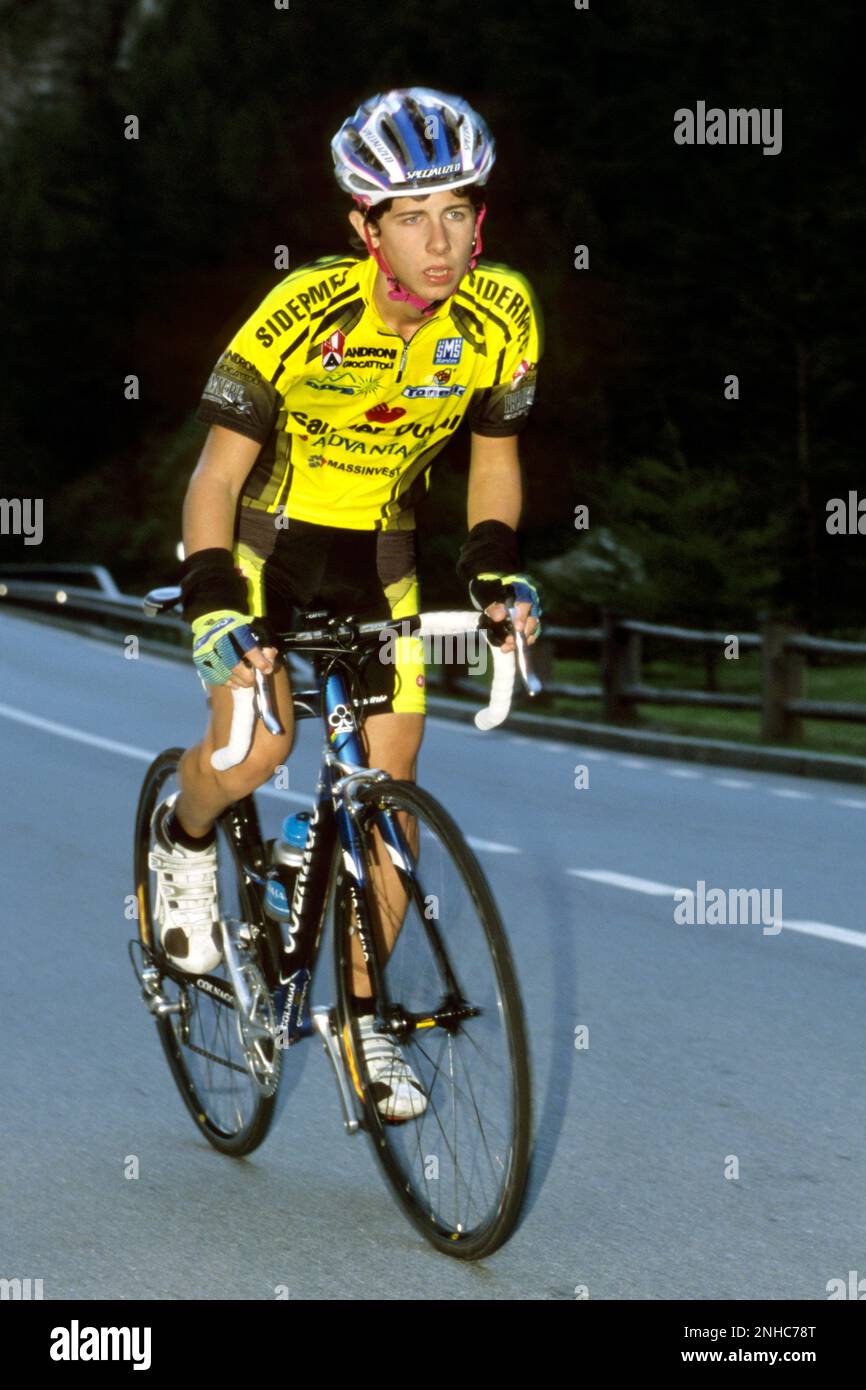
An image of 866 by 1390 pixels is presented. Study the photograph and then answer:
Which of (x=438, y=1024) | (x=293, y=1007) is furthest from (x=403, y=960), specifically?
(x=293, y=1007)

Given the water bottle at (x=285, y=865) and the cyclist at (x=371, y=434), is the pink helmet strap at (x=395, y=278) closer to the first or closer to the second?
the cyclist at (x=371, y=434)

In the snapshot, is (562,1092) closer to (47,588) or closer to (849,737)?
(849,737)

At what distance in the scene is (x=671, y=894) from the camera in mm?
9758

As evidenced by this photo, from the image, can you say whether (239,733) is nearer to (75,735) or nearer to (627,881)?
(627,881)

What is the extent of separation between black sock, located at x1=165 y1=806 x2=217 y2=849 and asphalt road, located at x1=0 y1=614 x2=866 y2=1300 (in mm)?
770

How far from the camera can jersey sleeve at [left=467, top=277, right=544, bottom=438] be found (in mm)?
5141

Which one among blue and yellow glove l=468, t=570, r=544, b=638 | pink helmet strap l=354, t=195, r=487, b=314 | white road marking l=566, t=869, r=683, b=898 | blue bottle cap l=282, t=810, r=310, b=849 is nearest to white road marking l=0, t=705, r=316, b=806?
white road marking l=566, t=869, r=683, b=898

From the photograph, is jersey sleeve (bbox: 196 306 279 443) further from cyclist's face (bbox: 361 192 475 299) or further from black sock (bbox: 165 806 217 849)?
black sock (bbox: 165 806 217 849)

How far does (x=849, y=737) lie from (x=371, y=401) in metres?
13.6

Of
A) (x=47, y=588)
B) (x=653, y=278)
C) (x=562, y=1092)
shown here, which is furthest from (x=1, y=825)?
(x=653, y=278)

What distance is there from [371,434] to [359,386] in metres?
0.15

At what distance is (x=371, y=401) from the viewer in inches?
198

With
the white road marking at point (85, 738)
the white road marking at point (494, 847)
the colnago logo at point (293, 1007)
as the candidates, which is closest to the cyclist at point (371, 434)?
the colnago logo at point (293, 1007)

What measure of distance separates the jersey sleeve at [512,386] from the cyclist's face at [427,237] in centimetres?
37
